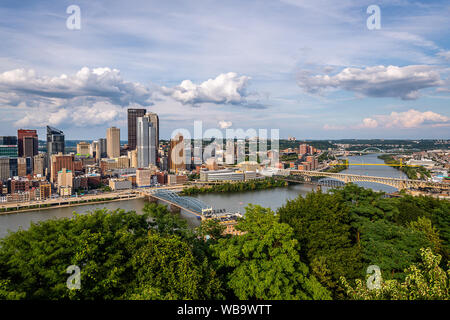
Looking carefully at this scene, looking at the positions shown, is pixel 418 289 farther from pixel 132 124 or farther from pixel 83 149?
pixel 132 124

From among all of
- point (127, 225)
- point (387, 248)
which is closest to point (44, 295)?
point (127, 225)

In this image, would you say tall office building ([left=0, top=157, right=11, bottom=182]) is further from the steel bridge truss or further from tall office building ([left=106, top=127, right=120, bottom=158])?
tall office building ([left=106, top=127, right=120, bottom=158])

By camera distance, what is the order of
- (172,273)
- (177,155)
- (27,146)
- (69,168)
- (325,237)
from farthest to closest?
(177,155) → (27,146) → (69,168) → (325,237) → (172,273)

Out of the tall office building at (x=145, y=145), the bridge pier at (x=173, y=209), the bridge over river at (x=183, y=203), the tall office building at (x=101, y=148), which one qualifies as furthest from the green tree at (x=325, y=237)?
the tall office building at (x=101, y=148)

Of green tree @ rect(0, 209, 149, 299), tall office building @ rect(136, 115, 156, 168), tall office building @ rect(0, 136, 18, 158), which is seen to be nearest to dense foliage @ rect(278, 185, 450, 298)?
green tree @ rect(0, 209, 149, 299)

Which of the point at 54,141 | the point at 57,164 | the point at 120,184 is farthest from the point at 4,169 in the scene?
the point at 120,184

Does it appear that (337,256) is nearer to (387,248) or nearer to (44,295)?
(387,248)
